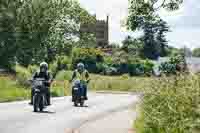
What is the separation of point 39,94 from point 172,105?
39.9ft

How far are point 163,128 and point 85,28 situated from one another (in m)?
105

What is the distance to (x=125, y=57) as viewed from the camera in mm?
93375

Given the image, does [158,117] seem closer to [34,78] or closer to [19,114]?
[19,114]

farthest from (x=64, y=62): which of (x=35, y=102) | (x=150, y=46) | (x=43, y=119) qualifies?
(x=150, y=46)

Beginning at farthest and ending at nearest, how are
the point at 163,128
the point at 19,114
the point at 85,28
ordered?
the point at 85,28 → the point at 19,114 → the point at 163,128

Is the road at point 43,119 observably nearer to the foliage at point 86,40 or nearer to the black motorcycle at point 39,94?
the black motorcycle at point 39,94

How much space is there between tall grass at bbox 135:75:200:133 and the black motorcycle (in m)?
8.59

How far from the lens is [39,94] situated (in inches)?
1000

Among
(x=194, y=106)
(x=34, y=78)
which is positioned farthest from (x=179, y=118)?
(x=34, y=78)

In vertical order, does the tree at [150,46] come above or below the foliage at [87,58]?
above

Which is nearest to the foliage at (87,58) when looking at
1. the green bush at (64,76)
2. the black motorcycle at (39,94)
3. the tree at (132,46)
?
the green bush at (64,76)

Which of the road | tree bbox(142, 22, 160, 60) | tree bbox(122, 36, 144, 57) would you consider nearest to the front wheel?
the road

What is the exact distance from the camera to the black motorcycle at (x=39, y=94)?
82.9 feet

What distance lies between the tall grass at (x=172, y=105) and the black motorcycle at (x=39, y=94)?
8.59 m
